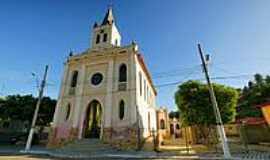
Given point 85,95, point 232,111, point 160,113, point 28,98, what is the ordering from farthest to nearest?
point 160,113
point 28,98
point 85,95
point 232,111

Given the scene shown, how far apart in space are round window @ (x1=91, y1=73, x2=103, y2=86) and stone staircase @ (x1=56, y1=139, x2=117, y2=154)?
5722 millimetres

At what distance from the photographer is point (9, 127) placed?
32531mm

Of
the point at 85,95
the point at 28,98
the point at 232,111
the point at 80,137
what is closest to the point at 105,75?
the point at 85,95

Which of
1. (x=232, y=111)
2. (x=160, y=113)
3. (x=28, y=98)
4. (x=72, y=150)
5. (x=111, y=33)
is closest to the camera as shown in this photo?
(x=72, y=150)

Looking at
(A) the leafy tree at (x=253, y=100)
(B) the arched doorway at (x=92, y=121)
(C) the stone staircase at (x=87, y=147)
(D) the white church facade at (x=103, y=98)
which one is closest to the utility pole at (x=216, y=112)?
(D) the white church facade at (x=103, y=98)

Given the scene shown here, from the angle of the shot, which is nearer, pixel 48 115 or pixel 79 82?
pixel 79 82

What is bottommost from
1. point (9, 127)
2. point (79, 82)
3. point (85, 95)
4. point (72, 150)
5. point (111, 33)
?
point (72, 150)

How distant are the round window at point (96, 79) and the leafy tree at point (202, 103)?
26.5 feet

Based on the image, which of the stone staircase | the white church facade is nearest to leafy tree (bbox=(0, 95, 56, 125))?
the white church facade

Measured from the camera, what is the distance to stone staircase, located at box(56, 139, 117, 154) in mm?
15486

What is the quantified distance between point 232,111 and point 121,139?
1006 centimetres

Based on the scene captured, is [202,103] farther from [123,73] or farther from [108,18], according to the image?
[108,18]

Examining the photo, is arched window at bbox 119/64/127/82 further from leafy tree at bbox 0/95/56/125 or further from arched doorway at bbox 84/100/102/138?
leafy tree at bbox 0/95/56/125

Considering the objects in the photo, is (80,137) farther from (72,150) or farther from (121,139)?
(121,139)
